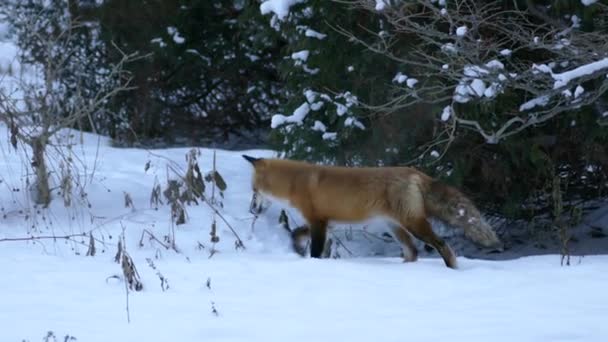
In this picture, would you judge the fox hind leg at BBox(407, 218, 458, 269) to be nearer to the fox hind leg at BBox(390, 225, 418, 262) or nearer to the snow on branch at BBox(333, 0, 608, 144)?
the fox hind leg at BBox(390, 225, 418, 262)

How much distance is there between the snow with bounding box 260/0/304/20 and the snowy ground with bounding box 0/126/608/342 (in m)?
2.60

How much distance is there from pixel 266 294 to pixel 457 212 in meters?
2.23

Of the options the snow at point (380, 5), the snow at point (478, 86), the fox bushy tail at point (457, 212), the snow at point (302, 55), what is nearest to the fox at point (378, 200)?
the fox bushy tail at point (457, 212)

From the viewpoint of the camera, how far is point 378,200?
311 inches

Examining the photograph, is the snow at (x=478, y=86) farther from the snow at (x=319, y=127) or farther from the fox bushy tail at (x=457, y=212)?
the snow at (x=319, y=127)

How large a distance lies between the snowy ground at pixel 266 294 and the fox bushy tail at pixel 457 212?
0.25 meters

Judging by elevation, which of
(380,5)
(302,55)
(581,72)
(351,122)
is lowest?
(351,122)

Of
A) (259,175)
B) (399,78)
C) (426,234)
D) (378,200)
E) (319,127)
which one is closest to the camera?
(426,234)

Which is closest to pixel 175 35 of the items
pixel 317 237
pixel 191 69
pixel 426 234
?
pixel 191 69

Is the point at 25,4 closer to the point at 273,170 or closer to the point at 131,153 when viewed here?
the point at 131,153

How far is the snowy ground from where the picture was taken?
514cm

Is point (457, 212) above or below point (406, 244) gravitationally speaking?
above

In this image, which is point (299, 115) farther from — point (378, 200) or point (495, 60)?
point (495, 60)

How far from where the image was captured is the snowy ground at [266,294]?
514cm
